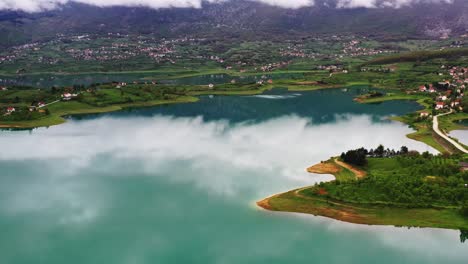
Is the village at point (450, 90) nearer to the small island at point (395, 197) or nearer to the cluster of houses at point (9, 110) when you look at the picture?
the small island at point (395, 197)

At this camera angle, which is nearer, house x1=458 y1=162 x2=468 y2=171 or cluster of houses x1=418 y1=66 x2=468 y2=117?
house x1=458 y1=162 x2=468 y2=171

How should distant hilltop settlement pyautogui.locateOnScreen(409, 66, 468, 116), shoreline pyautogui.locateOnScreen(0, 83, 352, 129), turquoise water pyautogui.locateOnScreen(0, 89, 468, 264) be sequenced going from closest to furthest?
turquoise water pyautogui.locateOnScreen(0, 89, 468, 264) → shoreline pyautogui.locateOnScreen(0, 83, 352, 129) → distant hilltop settlement pyautogui.locateOnScreen(409, 66, 468, 116)

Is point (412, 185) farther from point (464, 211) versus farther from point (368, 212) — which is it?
point (368, 212)

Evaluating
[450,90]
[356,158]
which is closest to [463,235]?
[356,158]

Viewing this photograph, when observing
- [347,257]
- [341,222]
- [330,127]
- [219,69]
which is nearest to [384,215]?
[341,222]

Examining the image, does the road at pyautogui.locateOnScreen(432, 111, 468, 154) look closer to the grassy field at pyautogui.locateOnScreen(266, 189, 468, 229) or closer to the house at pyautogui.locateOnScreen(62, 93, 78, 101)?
the grassy field at pyautogui.locateOnScreen(266, 189, 468, 229)

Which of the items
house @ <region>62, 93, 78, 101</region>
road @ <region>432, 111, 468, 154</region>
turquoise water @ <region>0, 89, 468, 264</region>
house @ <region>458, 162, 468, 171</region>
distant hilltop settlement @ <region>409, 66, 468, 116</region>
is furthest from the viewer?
house @ <region>62, 93, 78, 101</region>

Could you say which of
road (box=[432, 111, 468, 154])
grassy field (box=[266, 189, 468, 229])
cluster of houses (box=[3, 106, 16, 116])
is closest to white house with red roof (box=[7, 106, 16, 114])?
cluster of houses (box=[3, 106, 16, 116])
